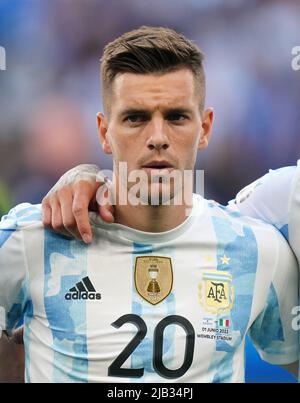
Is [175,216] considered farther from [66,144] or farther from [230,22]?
[230,22]

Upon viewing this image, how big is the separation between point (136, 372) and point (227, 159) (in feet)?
6.27

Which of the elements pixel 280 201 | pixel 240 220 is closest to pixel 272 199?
pixel 280 201

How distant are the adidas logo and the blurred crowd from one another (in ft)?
5.25

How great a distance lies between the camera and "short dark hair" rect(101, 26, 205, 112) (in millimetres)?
2057

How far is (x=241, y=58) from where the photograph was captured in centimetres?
383

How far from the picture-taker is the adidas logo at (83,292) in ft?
6.70

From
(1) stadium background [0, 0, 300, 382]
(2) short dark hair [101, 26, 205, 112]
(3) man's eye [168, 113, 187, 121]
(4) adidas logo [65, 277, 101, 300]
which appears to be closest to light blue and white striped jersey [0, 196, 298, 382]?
(4) adidas logo [65, 277, 101, 300]

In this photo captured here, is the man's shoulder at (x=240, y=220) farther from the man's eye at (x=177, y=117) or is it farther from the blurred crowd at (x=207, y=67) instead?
the blurred crowd at (x=207, y=67)

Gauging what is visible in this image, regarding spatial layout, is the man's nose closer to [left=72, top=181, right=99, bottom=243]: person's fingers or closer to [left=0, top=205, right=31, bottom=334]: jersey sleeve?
[left=72, top=181, right=99, bottom=243]: person's fingers

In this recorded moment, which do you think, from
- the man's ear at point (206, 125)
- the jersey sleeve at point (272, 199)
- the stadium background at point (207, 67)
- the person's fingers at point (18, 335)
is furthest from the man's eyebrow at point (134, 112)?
the stadium background at point (207, 67)

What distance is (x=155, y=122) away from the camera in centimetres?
199

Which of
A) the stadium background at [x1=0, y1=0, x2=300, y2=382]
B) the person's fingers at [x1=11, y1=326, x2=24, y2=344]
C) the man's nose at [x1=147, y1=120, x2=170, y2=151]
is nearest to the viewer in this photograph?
the man's nose at [x1=147, y1=120, x2=170, y2=151]

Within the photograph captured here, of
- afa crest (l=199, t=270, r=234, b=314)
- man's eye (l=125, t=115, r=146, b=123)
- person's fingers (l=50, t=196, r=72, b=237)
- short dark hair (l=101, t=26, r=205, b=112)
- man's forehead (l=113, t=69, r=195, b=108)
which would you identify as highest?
short dark hair (l=101, t=26, r=205, b=112)
